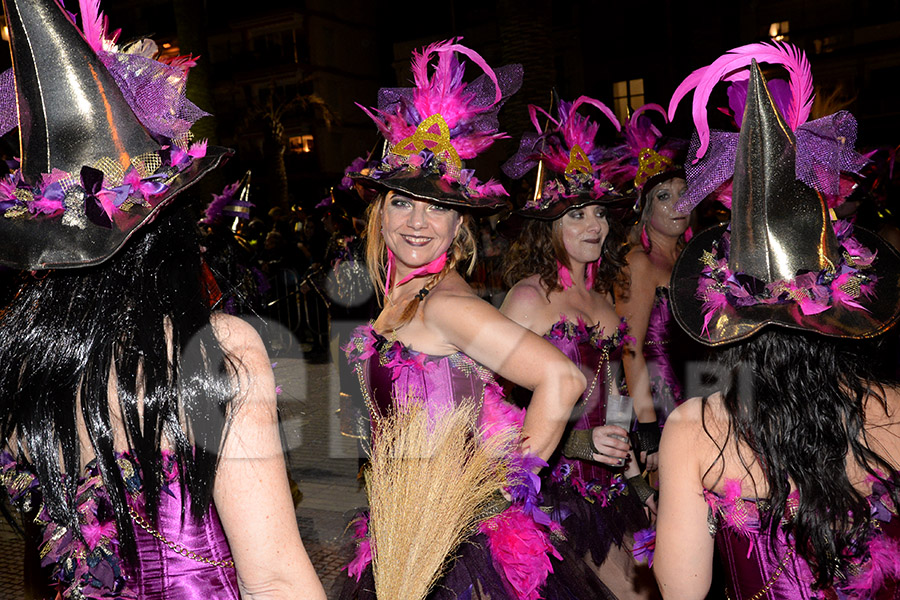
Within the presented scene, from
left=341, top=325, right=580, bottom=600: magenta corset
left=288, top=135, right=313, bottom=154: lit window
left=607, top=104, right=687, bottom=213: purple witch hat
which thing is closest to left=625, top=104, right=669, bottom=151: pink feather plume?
left=607, top=104, right=687, bottom=213: purple witch hat

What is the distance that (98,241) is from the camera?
1447 millimetres

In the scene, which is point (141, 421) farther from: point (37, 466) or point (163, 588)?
point (163, 588)

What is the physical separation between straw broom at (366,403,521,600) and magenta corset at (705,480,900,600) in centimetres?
69

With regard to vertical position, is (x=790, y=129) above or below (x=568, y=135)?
below

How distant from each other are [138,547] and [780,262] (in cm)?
168

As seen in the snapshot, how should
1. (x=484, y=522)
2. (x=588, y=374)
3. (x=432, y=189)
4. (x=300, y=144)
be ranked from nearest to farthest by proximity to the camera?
1. (x=484, y=522)
2. (x=432, y=189)
3. (x=588, y=374)
4. (x=300, y=144)

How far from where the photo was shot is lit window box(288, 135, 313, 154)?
128 ft

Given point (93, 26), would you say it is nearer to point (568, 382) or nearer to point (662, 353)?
point (568, 382)

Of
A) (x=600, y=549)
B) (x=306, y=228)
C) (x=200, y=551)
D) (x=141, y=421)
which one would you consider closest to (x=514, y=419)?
(x=600, y=549)

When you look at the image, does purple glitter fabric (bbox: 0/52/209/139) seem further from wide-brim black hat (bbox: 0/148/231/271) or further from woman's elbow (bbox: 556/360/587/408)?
woman's elbow (bbox: 556/360/587/408)

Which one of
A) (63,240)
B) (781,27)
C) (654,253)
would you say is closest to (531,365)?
(63,240)

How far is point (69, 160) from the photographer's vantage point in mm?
1483

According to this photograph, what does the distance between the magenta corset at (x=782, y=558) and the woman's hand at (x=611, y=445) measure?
4.14 feet

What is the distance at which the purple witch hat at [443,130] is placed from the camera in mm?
3006
